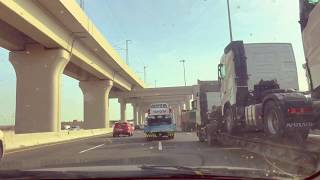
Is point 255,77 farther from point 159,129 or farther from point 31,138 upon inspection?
point 31,138

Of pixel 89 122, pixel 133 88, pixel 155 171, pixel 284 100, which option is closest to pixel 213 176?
pixel 155 171

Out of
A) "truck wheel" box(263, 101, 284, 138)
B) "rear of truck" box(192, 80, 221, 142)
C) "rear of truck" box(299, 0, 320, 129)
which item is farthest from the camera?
"rear of truck" box(192, 80, 221, 142)

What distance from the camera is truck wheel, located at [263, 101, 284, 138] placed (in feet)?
44.4

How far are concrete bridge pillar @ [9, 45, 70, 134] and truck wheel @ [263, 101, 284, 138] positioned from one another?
3006 cm

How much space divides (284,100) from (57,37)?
2816cm

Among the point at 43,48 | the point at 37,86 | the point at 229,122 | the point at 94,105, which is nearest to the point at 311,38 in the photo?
the point at 229,122

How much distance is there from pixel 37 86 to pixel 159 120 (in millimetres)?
10973

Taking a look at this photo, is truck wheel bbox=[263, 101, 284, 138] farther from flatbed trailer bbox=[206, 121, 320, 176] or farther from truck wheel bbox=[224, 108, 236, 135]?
truck wheel bbox=[224, 108, 236, 135]

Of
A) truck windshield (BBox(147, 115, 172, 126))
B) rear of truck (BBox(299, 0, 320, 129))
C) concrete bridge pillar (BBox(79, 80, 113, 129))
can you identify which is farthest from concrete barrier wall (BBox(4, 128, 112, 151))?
concrete bridge pillar (BBox(79, 80, 113, 129))

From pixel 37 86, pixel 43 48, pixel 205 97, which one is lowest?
pixel 205 97

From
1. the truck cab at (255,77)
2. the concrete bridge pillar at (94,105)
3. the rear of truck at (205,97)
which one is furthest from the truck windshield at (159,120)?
the concrete bridge pillar at (94,105)

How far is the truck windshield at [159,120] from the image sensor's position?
124ft

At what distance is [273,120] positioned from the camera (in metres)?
14.3

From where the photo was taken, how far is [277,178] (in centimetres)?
480
